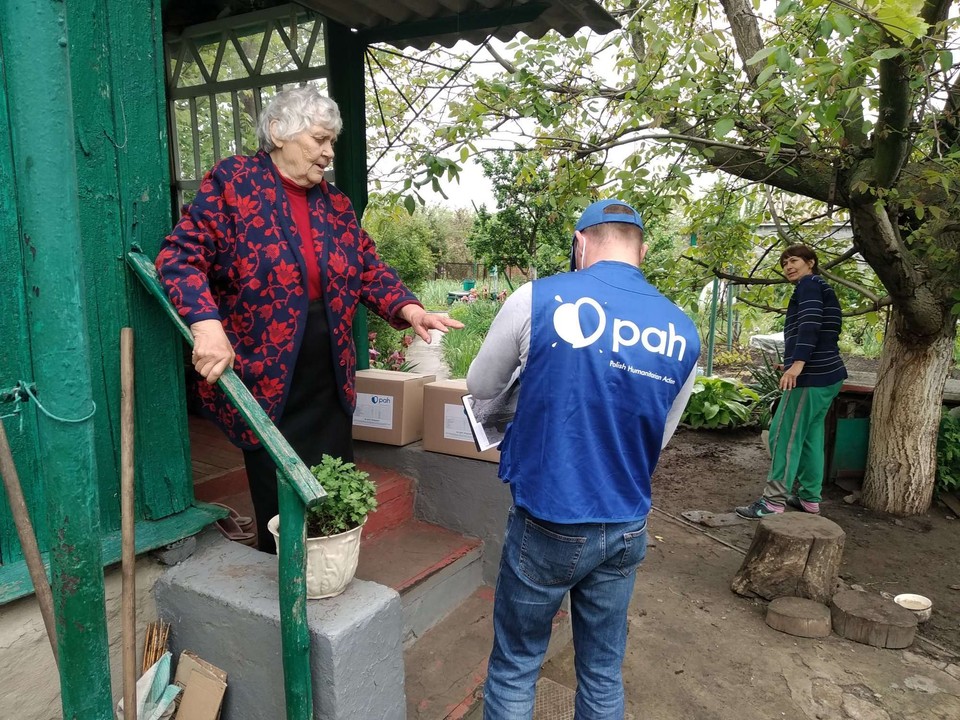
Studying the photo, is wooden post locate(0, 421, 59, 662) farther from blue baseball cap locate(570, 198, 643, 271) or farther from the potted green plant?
blue baseball cap locate(570, 198, 643, 271)

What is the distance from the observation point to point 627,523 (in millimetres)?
2105

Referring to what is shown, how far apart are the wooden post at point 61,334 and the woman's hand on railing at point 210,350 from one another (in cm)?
37

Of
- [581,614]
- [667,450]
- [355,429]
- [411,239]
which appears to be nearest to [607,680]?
[581,614]

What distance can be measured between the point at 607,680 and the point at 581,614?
0.24 meters

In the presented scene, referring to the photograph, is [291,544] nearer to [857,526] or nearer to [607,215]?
[607,215]

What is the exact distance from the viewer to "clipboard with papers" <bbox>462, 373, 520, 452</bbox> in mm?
2230

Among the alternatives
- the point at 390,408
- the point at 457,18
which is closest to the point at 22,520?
the point at 390,408

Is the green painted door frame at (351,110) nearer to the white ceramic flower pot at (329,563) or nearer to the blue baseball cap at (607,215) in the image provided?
the white ceramic flower pot at (329,563)

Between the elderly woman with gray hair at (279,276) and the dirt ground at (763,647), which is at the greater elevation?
the elderly woman with gray hair at (279,276)

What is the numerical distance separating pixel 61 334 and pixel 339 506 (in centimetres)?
96

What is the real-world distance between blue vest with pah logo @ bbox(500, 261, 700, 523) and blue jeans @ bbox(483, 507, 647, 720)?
0.29 ft

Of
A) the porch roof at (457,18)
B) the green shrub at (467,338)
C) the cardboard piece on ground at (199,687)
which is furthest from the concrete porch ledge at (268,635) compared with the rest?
the green shrub at (467,338)

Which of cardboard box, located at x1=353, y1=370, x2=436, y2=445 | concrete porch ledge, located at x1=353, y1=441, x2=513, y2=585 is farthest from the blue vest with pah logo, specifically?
cardboard box, located at x1=353, y1=370, x2=436, y2=445

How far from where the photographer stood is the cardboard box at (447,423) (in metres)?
3.32
